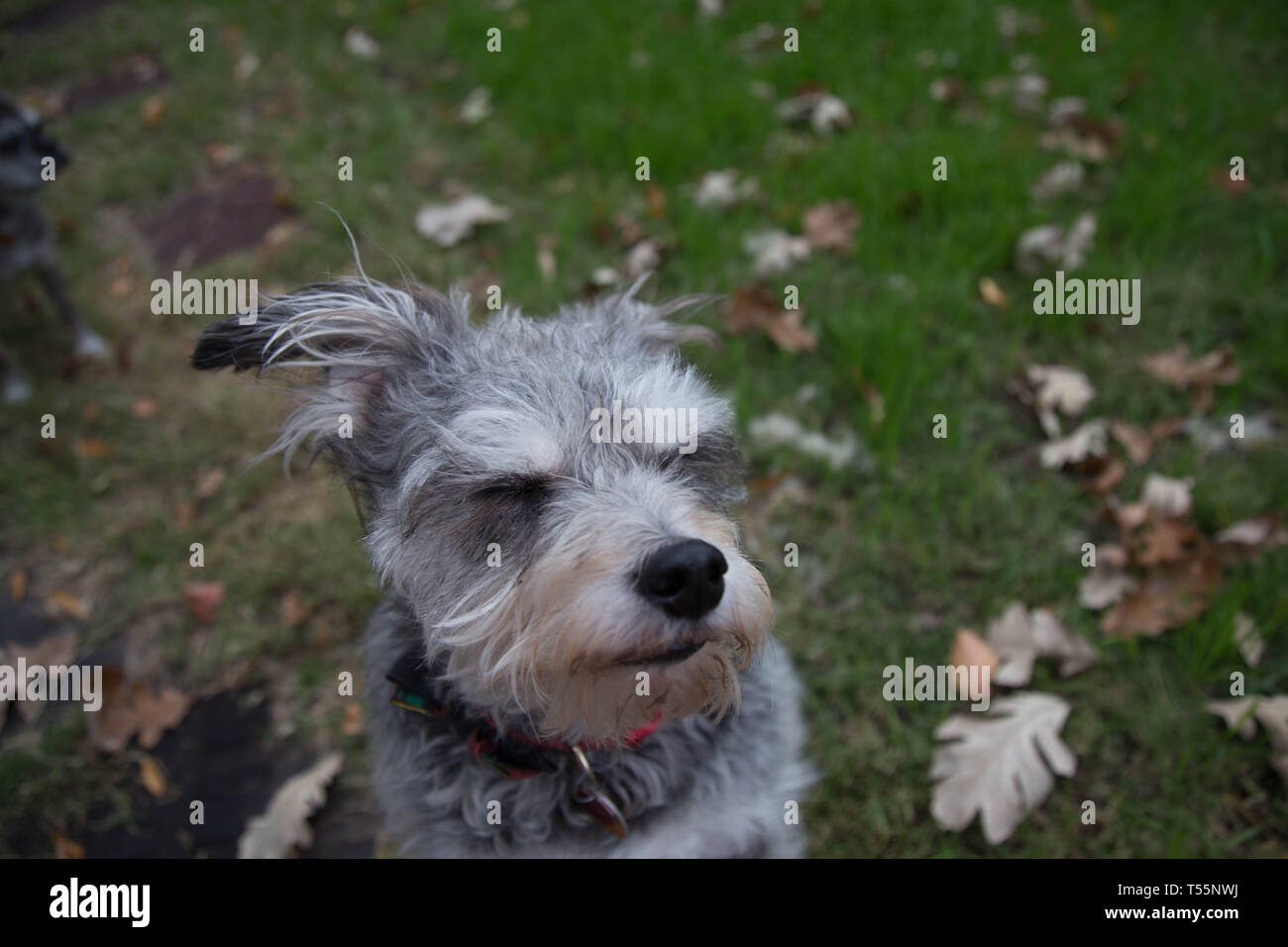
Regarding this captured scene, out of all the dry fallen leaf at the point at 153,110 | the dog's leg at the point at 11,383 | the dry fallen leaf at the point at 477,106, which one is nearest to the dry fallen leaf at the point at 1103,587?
the dry fallen leaf at the point at 477,106

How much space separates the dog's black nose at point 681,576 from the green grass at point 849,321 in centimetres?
122

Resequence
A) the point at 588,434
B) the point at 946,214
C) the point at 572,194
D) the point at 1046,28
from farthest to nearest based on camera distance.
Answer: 1. the point at 1046,28
2. the point at 572,194
3. the point at 946,214
4. the point at 588,434

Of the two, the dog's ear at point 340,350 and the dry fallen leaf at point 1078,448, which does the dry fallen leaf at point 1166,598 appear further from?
the dog's ear at point 340,350

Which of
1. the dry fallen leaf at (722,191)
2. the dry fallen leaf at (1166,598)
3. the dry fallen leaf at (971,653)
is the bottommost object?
the dry fallen leaf at (971,653)

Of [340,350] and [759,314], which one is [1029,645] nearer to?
[759,314]

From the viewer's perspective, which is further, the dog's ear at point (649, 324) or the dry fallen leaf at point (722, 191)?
the dry fallen leaf at point (722, 191)

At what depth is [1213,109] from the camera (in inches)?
199

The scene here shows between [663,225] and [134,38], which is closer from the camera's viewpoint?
[663,225]

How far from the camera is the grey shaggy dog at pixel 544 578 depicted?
1846 mm

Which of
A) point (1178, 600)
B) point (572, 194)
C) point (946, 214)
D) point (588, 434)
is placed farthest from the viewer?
point (572, 194)
